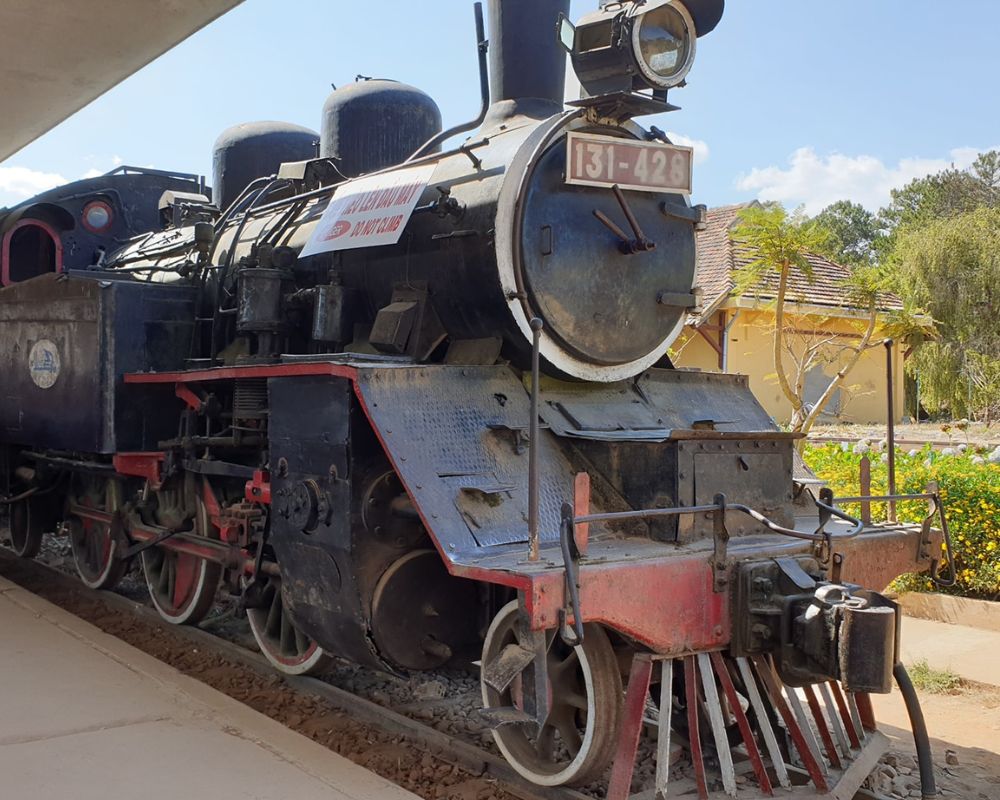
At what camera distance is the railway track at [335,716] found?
364 cm

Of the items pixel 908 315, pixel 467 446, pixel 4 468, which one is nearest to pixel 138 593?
pixel 4 468

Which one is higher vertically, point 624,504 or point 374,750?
point 624,504

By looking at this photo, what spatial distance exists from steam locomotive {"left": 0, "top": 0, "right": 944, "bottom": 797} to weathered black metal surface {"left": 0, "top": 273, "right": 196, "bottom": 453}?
21 mm

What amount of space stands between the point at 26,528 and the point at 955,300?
18318 millimetres

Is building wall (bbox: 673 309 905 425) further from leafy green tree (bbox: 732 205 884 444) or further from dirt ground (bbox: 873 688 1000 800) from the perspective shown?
dirt ground (bbox: 873 688 1000 800)

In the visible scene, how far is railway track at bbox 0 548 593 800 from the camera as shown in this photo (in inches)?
143

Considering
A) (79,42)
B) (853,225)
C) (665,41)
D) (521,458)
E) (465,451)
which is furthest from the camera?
(853,225)

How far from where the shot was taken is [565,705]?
3.55 meters

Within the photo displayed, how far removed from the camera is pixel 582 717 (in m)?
3.64

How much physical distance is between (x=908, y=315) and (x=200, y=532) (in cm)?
804

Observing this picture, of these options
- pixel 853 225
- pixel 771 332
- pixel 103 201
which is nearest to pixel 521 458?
pixel 103 201

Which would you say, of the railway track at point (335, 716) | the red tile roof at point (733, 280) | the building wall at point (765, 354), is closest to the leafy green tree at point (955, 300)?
the building wall at point (765, 354)

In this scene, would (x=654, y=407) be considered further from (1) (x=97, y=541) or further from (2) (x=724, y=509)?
(1) (x=97, y=541)

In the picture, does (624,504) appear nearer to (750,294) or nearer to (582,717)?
(582,717)
